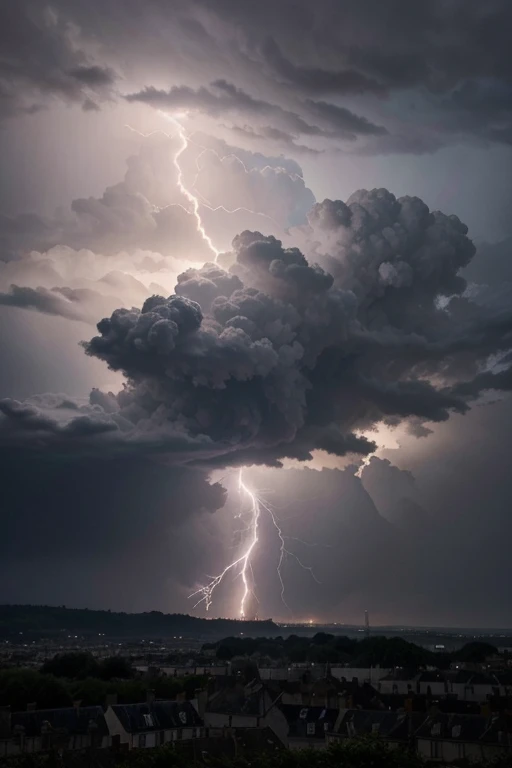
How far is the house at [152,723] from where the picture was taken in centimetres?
7256

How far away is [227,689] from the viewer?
90.6 meters

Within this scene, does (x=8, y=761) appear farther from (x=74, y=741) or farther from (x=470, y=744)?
(x=470, y=744)

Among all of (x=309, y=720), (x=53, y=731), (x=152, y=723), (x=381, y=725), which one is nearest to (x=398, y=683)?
(x=309, y=720)

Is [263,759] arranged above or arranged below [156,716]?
below

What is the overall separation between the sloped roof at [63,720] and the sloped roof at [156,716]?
168 centimetres

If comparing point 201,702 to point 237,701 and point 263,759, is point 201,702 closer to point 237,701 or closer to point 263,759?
point 237,701

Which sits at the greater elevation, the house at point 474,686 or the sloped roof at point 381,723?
the house at point 474,686

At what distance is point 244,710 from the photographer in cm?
8356

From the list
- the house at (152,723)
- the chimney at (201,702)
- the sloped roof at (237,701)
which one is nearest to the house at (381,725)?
the sloped roof at (237,701)

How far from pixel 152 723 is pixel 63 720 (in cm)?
684

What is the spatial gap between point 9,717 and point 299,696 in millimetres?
34959

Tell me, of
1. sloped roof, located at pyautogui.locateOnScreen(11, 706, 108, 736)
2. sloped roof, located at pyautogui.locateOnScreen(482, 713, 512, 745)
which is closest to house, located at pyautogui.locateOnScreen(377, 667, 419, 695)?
sloped roof, located at pyautogui.locateOnScreen(482, 713, 512, 745)

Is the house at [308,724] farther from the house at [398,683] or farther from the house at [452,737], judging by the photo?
the house at [398,683]

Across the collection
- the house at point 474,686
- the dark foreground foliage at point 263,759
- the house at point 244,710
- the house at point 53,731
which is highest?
the house at point 474,686
